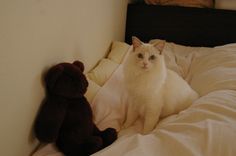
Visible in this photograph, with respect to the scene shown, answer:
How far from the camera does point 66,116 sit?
1.12 metres

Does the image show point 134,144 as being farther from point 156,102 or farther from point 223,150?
point 156,102

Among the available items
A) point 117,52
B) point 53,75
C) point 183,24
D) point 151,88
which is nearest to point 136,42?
point 151,88

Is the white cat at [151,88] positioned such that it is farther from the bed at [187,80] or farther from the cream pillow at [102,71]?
the cream pillow at [102,71]

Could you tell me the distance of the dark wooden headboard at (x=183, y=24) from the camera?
2348 mm

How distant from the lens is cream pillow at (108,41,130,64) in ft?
6.46

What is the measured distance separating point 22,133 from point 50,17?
0.46m

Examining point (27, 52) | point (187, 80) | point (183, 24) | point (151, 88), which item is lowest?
point (187, 80)

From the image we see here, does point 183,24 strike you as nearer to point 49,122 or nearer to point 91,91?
point 91,91

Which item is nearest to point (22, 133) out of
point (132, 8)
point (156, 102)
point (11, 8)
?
point (11, 8)

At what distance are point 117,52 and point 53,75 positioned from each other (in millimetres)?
1002

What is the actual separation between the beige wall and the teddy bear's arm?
0.03 metres

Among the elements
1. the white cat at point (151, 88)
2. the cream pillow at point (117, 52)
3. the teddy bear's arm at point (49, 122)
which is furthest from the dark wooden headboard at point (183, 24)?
the teddy bear's arm at point (49, 122)

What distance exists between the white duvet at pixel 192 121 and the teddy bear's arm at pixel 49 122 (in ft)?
0.30

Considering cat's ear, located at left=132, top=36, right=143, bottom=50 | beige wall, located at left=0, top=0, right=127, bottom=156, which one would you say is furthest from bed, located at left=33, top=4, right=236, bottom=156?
cat's ear, located at left=132, top=36, right=143, bottom=50
